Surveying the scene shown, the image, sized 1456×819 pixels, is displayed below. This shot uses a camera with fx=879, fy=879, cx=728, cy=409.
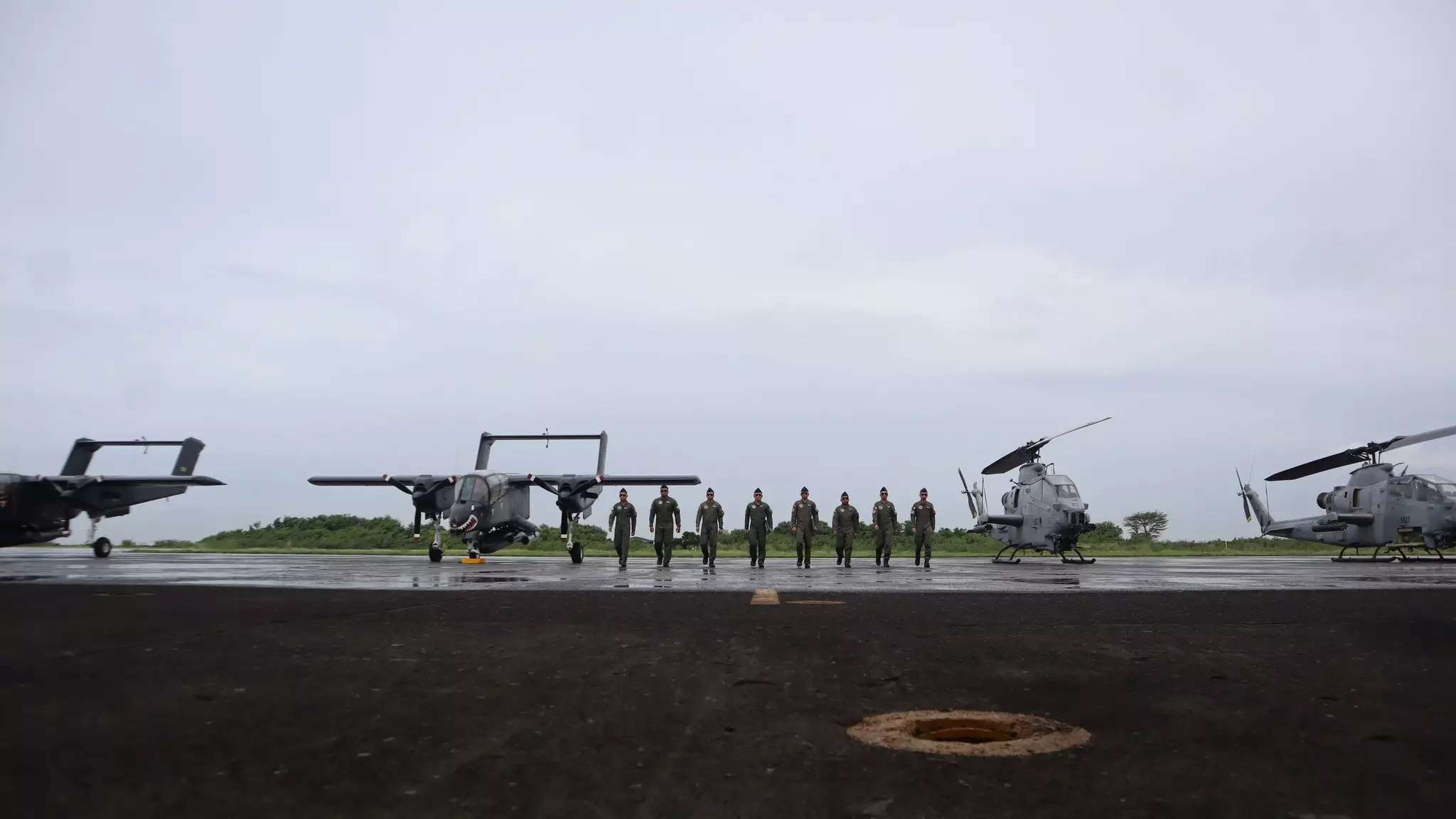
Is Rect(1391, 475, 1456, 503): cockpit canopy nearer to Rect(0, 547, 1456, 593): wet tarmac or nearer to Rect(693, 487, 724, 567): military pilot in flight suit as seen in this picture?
Rect(0, 547, 1456, 593): wet tarmac

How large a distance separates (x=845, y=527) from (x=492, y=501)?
11.1 m

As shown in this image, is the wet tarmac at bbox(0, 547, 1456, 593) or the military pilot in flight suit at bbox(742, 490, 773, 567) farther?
the military pilot in flight suit at bbox(742, 490, 773, 567)

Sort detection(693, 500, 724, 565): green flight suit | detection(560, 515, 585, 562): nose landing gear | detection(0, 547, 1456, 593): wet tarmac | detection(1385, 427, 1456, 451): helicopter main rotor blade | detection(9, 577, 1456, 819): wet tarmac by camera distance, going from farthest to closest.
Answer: detection(560, 515, 585, 562): nose landing gear, detection(1385, 427, 1456, 451): helicopter main rotor blade, detection(693, 500, 724, 565): green flight suit, detection(0, 547, 1456, 593): wet tarmac, detection(9, 577, 1456, 819): wet tarmac

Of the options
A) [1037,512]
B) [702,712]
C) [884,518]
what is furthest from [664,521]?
[702,712]

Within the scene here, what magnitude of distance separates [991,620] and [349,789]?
5.49m

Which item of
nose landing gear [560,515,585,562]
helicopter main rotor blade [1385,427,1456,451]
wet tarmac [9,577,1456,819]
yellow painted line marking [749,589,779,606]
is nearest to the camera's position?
wet tarmac [9,577,1456,819]

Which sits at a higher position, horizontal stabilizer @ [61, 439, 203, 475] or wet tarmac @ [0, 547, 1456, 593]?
horizontal stabilizer @ [61, 439, 203, 475]

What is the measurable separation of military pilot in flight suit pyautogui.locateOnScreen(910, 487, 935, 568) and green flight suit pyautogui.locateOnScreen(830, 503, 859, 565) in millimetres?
1436

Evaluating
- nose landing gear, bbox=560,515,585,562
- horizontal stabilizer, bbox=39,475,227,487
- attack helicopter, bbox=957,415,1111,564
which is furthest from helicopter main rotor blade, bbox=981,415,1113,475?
horizontal stabilizer, bbox=39,475,227,487

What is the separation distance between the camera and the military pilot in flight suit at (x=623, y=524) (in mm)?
20500

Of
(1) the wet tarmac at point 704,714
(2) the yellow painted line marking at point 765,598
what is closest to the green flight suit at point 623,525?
(2) the yellow painted line marking at point 765,598

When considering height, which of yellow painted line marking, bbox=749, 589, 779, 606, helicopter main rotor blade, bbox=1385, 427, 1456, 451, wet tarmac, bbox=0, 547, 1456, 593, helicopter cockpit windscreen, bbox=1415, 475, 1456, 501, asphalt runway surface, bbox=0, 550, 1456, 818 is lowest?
wet tarmac, bbox=0, 547, 1456, 593

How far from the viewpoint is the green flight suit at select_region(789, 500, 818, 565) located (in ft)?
68.3

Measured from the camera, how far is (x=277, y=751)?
2754 millimetres
